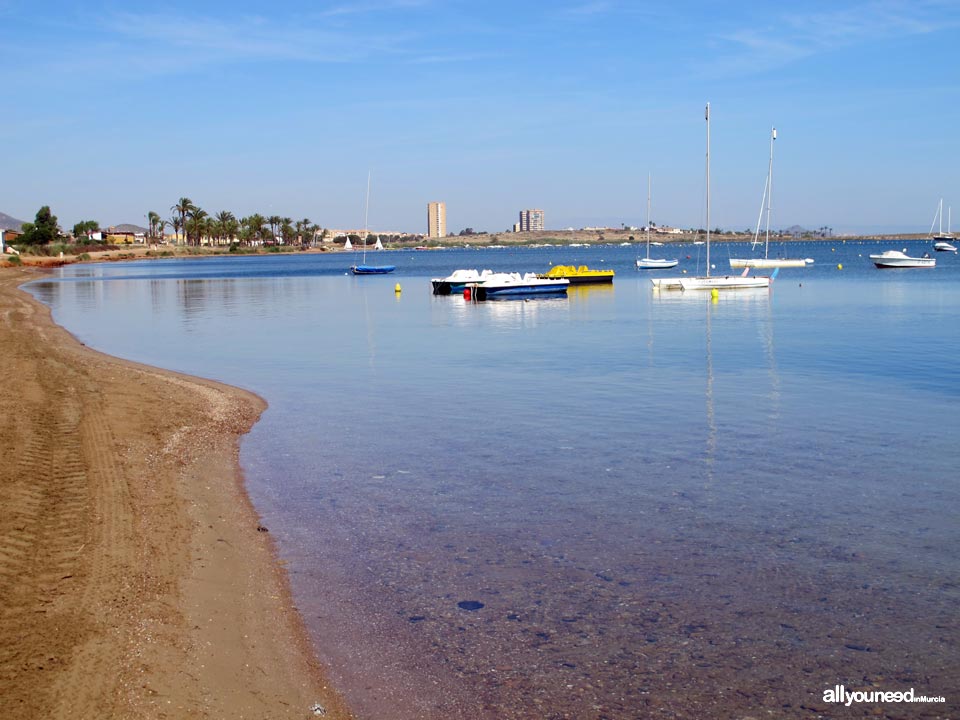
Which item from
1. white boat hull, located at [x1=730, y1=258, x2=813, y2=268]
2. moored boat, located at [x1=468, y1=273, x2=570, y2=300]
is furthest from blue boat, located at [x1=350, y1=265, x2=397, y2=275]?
moored boat, located at [x1=468, y1=273, x2=570, y2=300]

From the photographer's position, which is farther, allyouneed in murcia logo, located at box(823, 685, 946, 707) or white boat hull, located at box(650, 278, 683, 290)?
white boat hull, located at box(650, 278, 683, 290)

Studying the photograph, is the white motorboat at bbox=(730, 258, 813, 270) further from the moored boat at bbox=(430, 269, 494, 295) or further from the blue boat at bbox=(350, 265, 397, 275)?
the moored boat at bbox=(430, 269, 494, 295)

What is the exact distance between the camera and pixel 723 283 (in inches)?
2149

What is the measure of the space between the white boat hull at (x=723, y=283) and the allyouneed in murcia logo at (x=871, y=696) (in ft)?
163

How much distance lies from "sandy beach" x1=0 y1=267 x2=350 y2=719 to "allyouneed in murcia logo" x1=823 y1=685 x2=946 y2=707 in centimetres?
320

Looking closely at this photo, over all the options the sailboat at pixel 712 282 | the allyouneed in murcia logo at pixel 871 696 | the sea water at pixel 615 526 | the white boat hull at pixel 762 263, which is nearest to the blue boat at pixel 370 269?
the white boat hull at pixel 762 263

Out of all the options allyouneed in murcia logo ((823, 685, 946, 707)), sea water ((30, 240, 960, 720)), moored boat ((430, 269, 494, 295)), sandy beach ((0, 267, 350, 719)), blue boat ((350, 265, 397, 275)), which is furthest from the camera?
blue boat ((350, 265, 397, 275))

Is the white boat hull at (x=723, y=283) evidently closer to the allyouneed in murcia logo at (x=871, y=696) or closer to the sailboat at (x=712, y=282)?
the sailboat at (x=712, y=282)

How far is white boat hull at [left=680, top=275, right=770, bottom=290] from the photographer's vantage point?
5450cm

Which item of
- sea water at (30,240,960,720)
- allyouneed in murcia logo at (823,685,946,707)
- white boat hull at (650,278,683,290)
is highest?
white boat hull at (650,278,683,290)

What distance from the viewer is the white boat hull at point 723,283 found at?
54500mm

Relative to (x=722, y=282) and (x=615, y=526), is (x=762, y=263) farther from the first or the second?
(x=615, y=526)

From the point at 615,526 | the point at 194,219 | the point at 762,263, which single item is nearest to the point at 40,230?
the point at 194,219

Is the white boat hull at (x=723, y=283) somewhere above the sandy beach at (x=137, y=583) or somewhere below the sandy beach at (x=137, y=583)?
above
